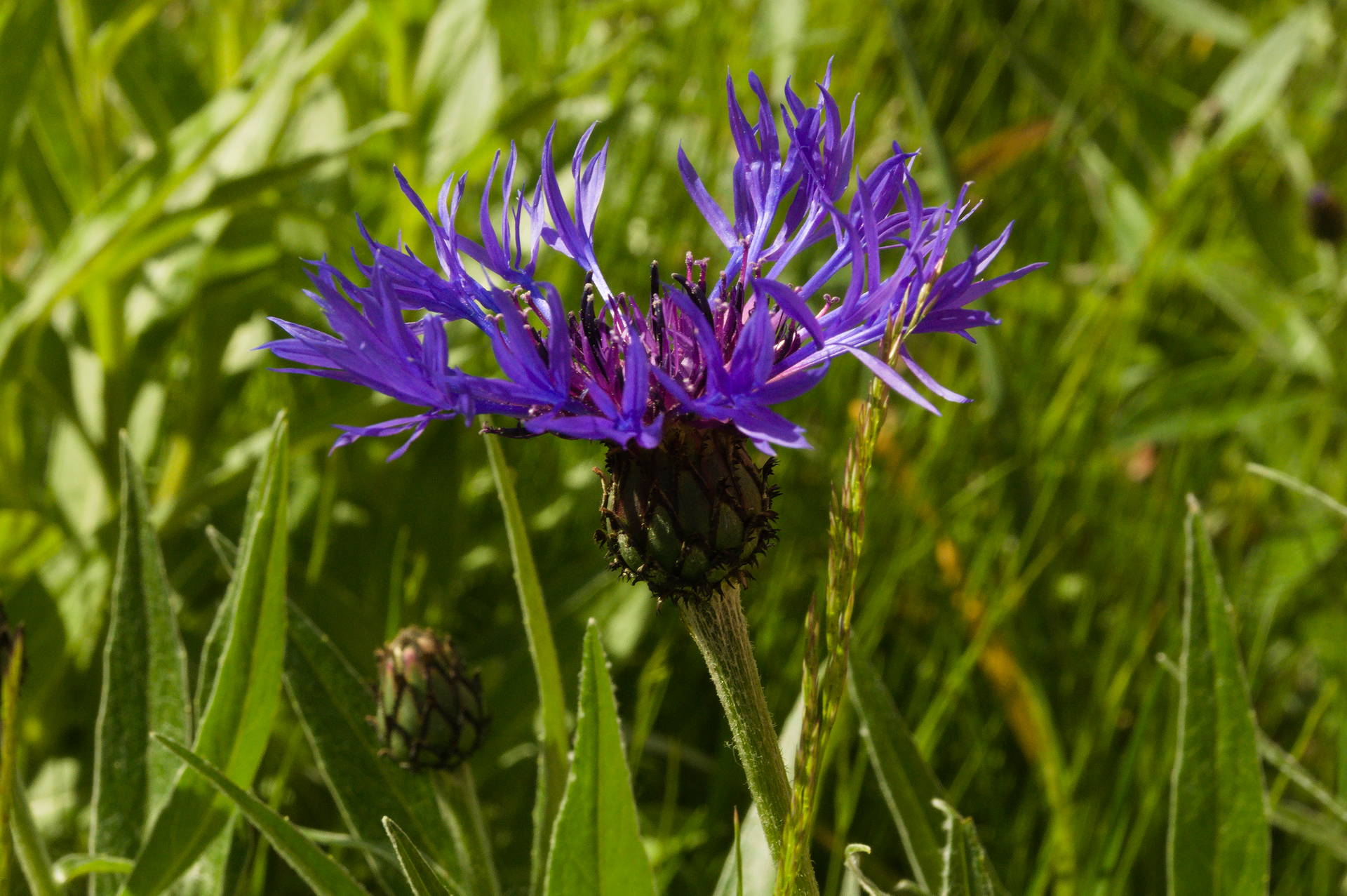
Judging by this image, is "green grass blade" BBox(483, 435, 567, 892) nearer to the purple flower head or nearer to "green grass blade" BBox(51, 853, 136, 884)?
the purple flower head

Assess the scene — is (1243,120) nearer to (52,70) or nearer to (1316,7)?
(1316,7)

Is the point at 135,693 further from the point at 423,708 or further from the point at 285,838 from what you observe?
the point at 285,838

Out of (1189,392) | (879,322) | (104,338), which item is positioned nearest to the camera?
(879,322)

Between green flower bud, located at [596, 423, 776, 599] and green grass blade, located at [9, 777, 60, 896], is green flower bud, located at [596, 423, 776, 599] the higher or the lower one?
the higher one

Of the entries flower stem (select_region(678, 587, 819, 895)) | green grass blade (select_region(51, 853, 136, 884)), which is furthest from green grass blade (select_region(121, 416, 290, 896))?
flower stem (select_region(678, 587, 819, 895))

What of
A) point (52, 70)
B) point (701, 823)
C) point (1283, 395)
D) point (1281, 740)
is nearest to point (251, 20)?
point (52, 70)

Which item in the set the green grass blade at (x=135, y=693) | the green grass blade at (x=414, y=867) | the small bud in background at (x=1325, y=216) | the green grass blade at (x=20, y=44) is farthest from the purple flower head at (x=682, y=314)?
the small bud in background at (x=1325, y=216)
